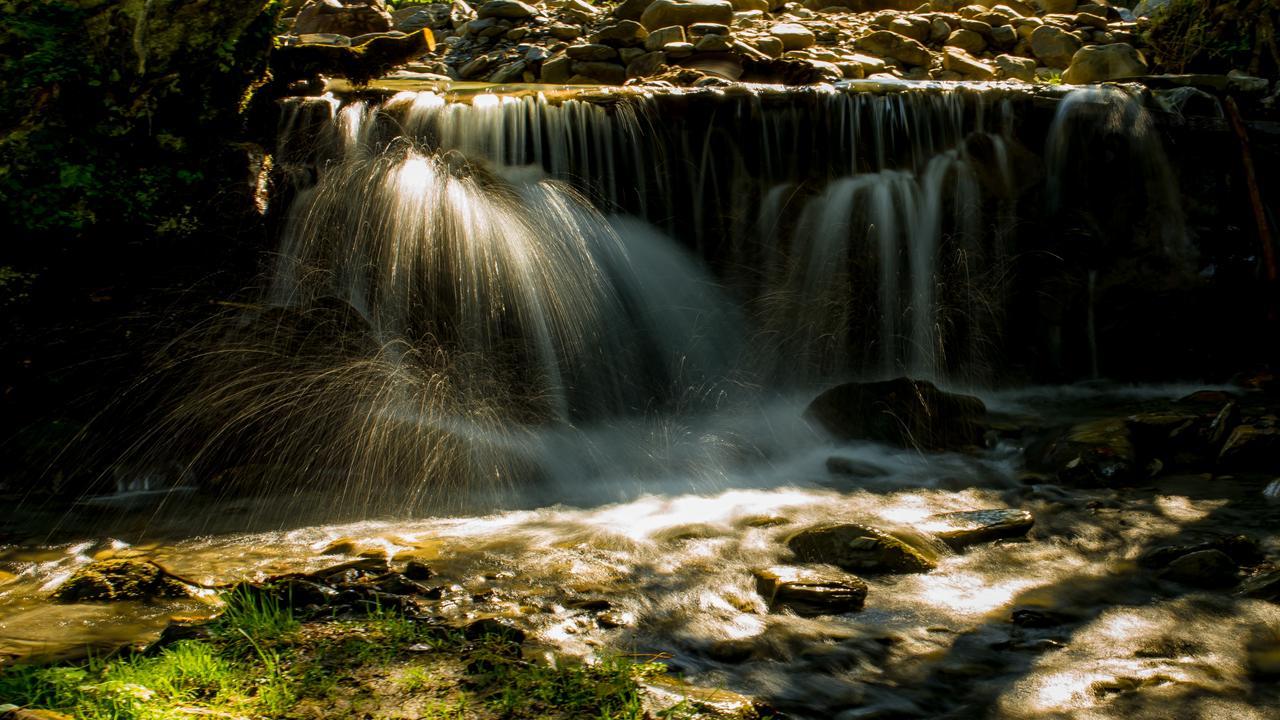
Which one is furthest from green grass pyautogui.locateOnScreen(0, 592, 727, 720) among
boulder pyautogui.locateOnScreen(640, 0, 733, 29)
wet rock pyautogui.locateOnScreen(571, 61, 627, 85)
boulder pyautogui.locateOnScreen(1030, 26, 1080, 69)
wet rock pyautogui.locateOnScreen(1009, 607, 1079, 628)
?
boulder pyautogui.locateOnScreen(1030, 26, 1080, 69)

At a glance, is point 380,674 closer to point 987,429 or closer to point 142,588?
point 142,588

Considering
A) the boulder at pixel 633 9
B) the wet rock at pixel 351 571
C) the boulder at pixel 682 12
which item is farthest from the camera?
the boulder at pixel 633 9

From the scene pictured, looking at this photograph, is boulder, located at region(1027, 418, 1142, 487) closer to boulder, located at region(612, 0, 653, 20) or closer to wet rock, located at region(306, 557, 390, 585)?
wet rock, located at region(306, 557, 390, 585)

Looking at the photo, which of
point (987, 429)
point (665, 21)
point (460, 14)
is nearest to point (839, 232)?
point (987, 429)

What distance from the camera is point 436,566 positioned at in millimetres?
4477

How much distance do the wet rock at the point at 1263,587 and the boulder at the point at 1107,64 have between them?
10209 mm

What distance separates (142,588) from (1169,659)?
4300 mm

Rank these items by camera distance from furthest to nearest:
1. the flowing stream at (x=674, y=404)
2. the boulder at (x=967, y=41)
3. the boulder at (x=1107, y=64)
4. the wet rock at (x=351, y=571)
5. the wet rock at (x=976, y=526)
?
the boulder at (x=967, y=41) → the boulder at (x=1107, y=64) → the wet rock at (x=976, y=526) → the wet rock at (x=351, y=571) → the flowing stream at (x=674, y=404)

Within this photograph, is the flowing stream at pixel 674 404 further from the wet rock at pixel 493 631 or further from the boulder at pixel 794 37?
the boulder at pixel 794 37

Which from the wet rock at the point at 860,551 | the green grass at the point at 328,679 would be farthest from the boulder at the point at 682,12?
the green grass at the point at 328,679

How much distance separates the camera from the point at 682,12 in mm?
14719

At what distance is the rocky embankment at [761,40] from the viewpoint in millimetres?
12828

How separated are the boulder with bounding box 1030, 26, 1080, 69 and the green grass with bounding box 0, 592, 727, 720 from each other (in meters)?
14.9

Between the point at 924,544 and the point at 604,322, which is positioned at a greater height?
the point at 604,322
